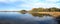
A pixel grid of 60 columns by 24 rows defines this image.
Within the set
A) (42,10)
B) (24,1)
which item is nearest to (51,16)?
(42,10)

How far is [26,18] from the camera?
2.00 meters

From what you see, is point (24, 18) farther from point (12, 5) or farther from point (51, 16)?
point (51, 16)

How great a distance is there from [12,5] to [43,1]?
491 mm

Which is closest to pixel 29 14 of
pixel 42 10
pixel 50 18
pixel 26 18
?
pixel 26 18

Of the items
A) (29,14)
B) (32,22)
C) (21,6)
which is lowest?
(32,22)

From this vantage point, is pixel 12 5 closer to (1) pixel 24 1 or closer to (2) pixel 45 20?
(1) pixel 24 1

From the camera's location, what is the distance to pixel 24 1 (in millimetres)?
1976

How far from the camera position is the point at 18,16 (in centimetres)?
197

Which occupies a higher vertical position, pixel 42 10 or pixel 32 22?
pixel 42 10

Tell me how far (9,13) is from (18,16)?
5.8 inches

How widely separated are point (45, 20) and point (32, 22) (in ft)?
0.68

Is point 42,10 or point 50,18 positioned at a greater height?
point 42,10

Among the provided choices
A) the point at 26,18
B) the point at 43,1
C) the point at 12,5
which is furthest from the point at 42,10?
the point at 12,5

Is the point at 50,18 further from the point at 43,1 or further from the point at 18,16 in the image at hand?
the point at 18,16
